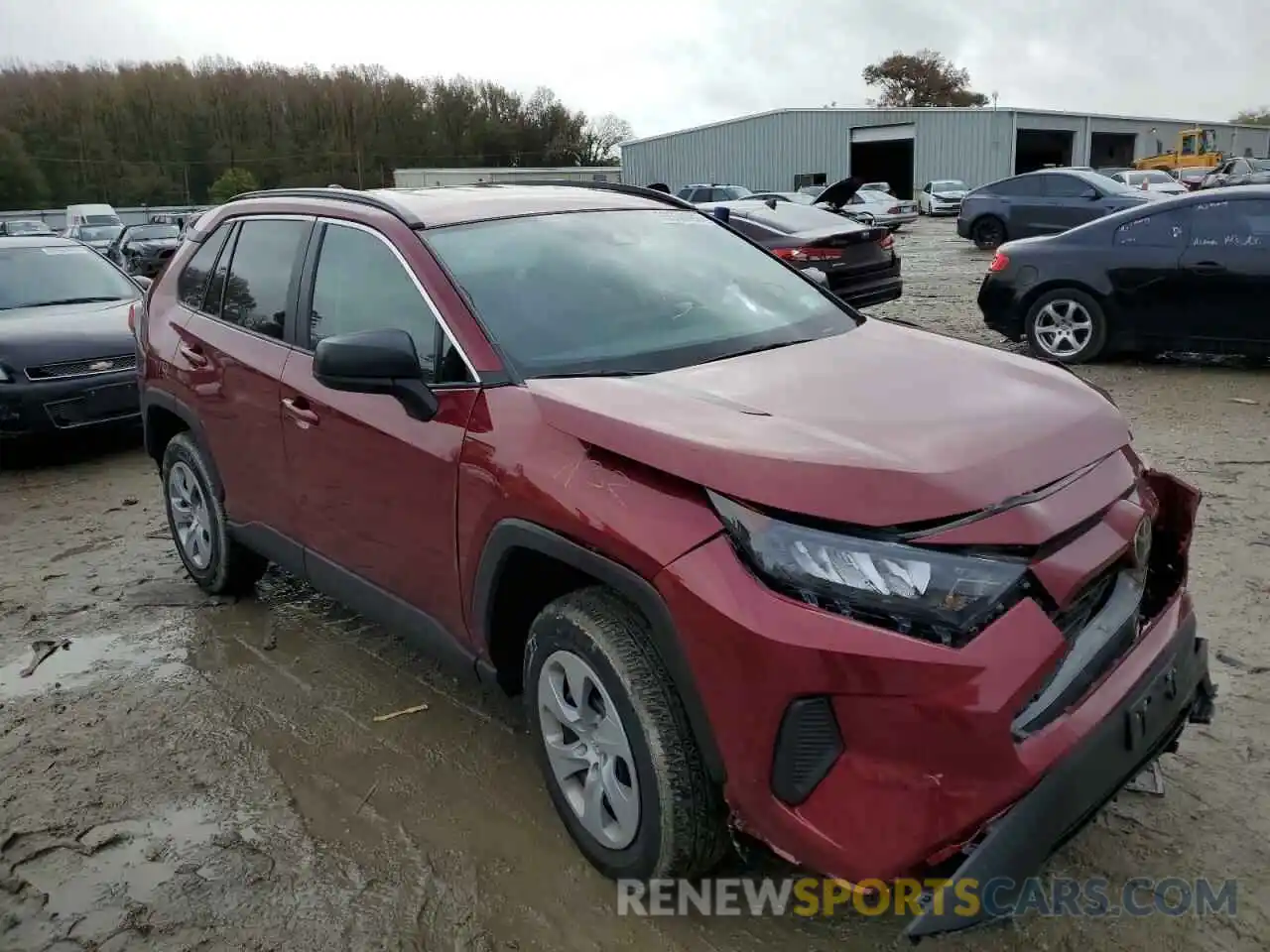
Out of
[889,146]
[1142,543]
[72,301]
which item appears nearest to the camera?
[1142,543]

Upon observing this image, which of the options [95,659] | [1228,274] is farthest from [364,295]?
[1228,274]

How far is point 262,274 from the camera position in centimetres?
400

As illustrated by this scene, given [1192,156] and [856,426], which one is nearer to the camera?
[856,426]

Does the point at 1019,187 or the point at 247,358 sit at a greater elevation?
the point at 1019,187

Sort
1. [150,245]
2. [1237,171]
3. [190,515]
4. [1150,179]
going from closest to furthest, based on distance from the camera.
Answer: [190,515], [150,245], [1150,179], [1237,171]

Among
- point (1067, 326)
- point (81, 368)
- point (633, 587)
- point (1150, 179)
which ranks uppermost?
point (1150, 179)

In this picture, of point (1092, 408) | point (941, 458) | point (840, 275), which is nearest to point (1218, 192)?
point (840, 275)

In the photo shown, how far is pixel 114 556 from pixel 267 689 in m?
2.16

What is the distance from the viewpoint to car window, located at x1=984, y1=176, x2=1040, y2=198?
60.7 feet

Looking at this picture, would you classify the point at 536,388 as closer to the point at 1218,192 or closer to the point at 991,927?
the point at 991,927

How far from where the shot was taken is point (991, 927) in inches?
95.3

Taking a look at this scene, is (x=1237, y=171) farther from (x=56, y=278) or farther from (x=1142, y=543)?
(x=1142, y=543)

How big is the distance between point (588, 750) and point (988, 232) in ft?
62.6

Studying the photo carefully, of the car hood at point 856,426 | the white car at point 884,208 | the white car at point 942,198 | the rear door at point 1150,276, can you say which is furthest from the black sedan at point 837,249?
the white car at point 942,198
